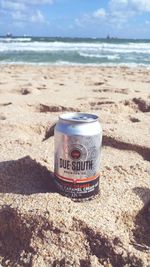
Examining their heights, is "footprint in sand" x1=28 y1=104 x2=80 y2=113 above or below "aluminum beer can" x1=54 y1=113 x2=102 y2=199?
below

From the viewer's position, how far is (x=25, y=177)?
154 cm

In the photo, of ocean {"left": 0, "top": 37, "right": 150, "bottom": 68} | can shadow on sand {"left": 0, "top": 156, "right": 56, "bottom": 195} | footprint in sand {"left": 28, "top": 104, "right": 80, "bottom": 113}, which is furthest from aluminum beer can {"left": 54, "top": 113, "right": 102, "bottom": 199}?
ocean {"left": 0, "top": 37, "right": 150, "bottom": 68}

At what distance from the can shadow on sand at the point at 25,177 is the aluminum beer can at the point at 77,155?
4.9 inches

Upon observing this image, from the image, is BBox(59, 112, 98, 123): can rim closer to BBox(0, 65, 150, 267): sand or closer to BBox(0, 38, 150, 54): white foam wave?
BBox(0, 65, 150, 267): sand

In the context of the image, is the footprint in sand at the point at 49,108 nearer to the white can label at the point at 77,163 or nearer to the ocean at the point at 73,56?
the white can label at the point at 77,163

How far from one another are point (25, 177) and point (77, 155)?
33cm

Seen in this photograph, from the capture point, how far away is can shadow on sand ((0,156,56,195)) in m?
1.46

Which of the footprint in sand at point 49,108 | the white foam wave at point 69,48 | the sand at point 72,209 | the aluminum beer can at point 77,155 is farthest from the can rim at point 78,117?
the white foam wave at point 69,48

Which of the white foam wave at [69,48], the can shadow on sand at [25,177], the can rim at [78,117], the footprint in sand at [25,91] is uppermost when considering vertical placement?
the can rim at [78,117]

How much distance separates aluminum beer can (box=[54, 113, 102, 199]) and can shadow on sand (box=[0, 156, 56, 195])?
125 millimetres

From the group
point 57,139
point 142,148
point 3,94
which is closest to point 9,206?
point 57,139

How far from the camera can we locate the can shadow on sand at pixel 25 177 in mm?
1458

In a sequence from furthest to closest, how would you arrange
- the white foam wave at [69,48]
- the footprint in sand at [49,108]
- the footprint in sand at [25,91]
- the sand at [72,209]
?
the white foam wave at [69,48] → the footprint in sand at [25,91] → the footprint in sand at [49,108] → the sand at [72,209]

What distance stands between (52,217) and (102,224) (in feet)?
0.60
